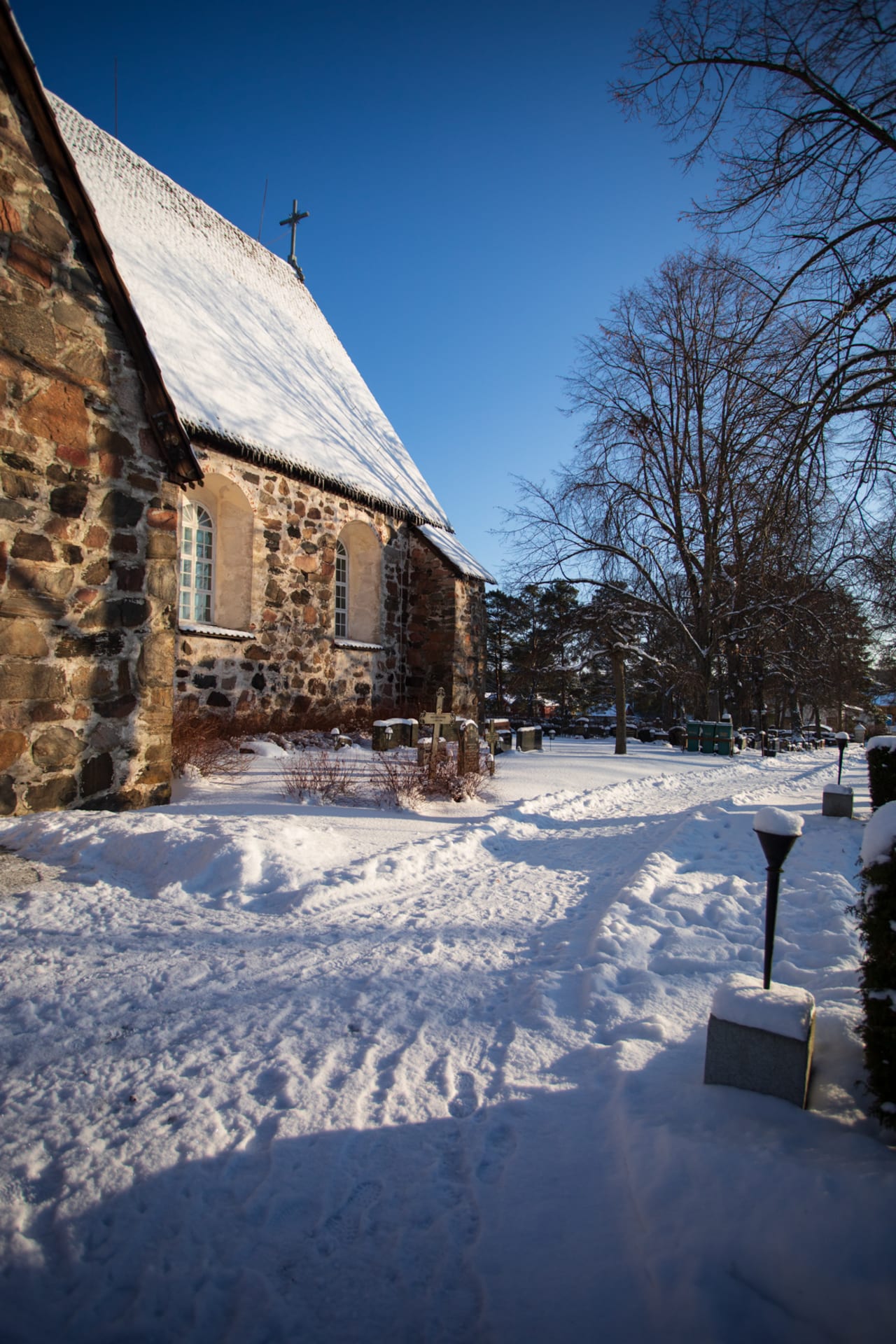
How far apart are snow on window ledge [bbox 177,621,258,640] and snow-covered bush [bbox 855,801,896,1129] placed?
8.82 metres

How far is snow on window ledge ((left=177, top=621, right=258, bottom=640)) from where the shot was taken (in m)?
9.30

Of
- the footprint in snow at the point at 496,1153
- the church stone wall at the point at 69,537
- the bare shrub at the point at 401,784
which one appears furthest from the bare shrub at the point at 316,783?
the footprint in snow at the point at 496,1153

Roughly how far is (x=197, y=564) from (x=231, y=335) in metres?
5.11

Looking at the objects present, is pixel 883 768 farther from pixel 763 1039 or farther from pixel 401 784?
pixel 401 784

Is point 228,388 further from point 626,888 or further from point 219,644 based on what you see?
point 626,888

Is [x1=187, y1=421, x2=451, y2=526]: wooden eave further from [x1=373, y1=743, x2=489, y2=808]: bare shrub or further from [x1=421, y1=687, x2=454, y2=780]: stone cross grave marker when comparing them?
[x1=373, y1=743, x2=489, y2=808]: bare shrub

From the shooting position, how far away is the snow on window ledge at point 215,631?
9.30 m

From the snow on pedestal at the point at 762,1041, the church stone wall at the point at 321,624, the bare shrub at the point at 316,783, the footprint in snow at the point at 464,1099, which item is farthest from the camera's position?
the church stone wall at the point at 321,624

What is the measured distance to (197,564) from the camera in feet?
33.1

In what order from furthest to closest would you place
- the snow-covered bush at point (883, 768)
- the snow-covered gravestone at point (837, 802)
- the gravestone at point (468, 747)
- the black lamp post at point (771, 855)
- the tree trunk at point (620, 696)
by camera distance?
the tree trunk at point (620, 696)
the snow-covered gravestone at point (837, 802)
the gravestone at point (468, 747)
the snow-covered bush at point (883, 768)
the black lamp post at point (771, 855)

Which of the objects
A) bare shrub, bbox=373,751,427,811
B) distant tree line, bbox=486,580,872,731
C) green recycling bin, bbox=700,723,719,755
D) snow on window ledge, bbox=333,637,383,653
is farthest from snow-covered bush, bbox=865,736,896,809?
green recycling bin, bbox=700,723,719,755

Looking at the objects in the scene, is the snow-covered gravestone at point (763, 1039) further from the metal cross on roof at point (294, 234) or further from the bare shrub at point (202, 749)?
the metal cross on roof at point (294, 234)

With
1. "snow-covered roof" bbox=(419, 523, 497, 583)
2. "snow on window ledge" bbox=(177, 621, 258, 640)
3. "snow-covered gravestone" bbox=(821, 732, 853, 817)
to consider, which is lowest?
"snow-covered gravestone" bbox=(821, 732, 853, 817)

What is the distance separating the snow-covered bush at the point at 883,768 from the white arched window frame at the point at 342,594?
10049mm
